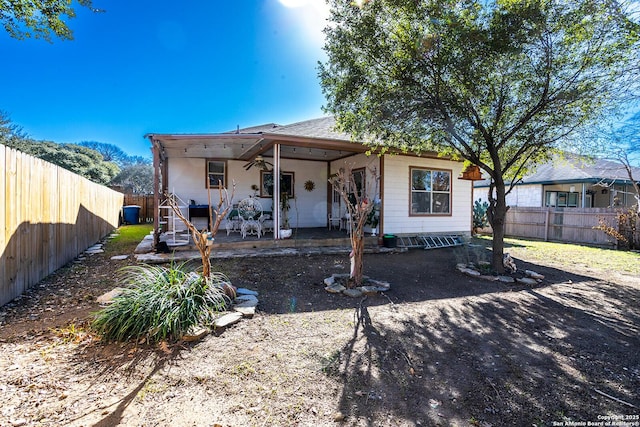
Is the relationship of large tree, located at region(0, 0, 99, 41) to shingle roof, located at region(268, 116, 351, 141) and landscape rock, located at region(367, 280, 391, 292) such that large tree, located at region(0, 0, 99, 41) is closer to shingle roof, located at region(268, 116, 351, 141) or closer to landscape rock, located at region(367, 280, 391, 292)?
shingle roof, located at region(268, 116, 351, 141)

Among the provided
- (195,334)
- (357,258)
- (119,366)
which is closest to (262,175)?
(357,258)

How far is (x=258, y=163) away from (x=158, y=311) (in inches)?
240

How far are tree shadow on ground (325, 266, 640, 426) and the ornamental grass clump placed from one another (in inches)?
58.2

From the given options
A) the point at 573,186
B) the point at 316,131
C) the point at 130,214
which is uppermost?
the point at 316,131

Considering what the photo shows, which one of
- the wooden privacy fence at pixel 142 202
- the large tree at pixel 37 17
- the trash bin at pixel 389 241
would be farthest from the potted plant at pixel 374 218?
the wooden privacy fence at pixel 142 202

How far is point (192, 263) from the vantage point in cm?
578

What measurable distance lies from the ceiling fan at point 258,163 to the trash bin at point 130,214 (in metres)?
7.82

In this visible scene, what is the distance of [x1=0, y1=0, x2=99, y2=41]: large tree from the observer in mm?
4406

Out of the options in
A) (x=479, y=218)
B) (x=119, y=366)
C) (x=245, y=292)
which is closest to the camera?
(x=119, y=366)

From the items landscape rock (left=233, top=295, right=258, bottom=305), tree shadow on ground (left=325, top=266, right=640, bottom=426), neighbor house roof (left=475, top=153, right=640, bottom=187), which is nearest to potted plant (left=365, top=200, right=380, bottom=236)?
tree shadow on ground (left=325, top=266, right=640, bottom=426)

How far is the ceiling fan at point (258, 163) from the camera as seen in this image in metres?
8.19

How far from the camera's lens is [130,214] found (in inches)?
551

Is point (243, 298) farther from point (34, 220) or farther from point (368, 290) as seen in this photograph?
point (34, 220)

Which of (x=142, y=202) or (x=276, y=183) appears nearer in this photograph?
(x=276, y=183)
